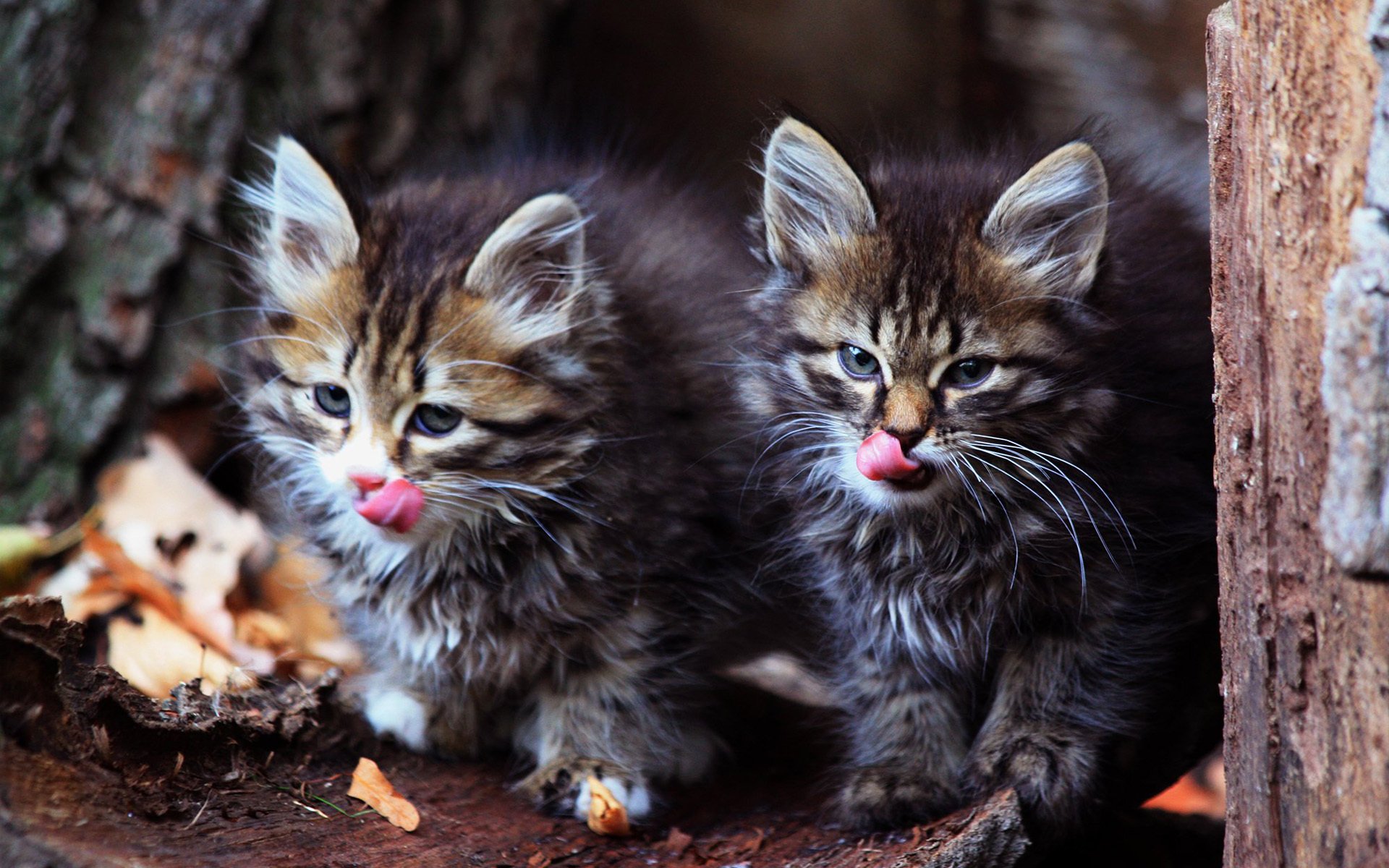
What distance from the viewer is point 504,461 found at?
2.59 m

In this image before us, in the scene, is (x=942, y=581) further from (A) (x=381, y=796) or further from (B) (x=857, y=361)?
(A) (x=381, y=796)

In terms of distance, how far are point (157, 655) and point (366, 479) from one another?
99 cm

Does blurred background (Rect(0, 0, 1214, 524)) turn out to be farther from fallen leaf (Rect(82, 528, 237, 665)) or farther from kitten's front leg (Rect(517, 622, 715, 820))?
kitten's front leg (Rect(517, 622, 715, 820))

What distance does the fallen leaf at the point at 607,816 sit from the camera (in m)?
2.56

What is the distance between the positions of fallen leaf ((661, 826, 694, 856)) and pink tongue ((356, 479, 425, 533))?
33.0 inches

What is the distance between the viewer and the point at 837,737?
2.91 meters

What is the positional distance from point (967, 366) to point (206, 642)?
6.77 feet

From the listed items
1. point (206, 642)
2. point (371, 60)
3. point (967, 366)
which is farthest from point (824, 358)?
point (371, 60)

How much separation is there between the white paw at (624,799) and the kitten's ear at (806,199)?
1182 millimetres

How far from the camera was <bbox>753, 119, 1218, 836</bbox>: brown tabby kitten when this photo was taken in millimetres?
2398

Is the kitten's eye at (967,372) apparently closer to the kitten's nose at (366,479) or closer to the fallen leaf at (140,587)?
the kitten's nose at (366,479)

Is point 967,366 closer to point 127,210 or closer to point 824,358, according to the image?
point 824,358

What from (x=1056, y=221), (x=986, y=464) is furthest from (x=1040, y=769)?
(x=1056, y=221)

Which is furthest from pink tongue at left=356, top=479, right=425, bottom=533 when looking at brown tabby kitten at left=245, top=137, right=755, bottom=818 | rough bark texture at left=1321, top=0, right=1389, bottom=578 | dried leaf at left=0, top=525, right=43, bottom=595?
rough bark texture at left=1321, top=0, right=1389, bottom=578
